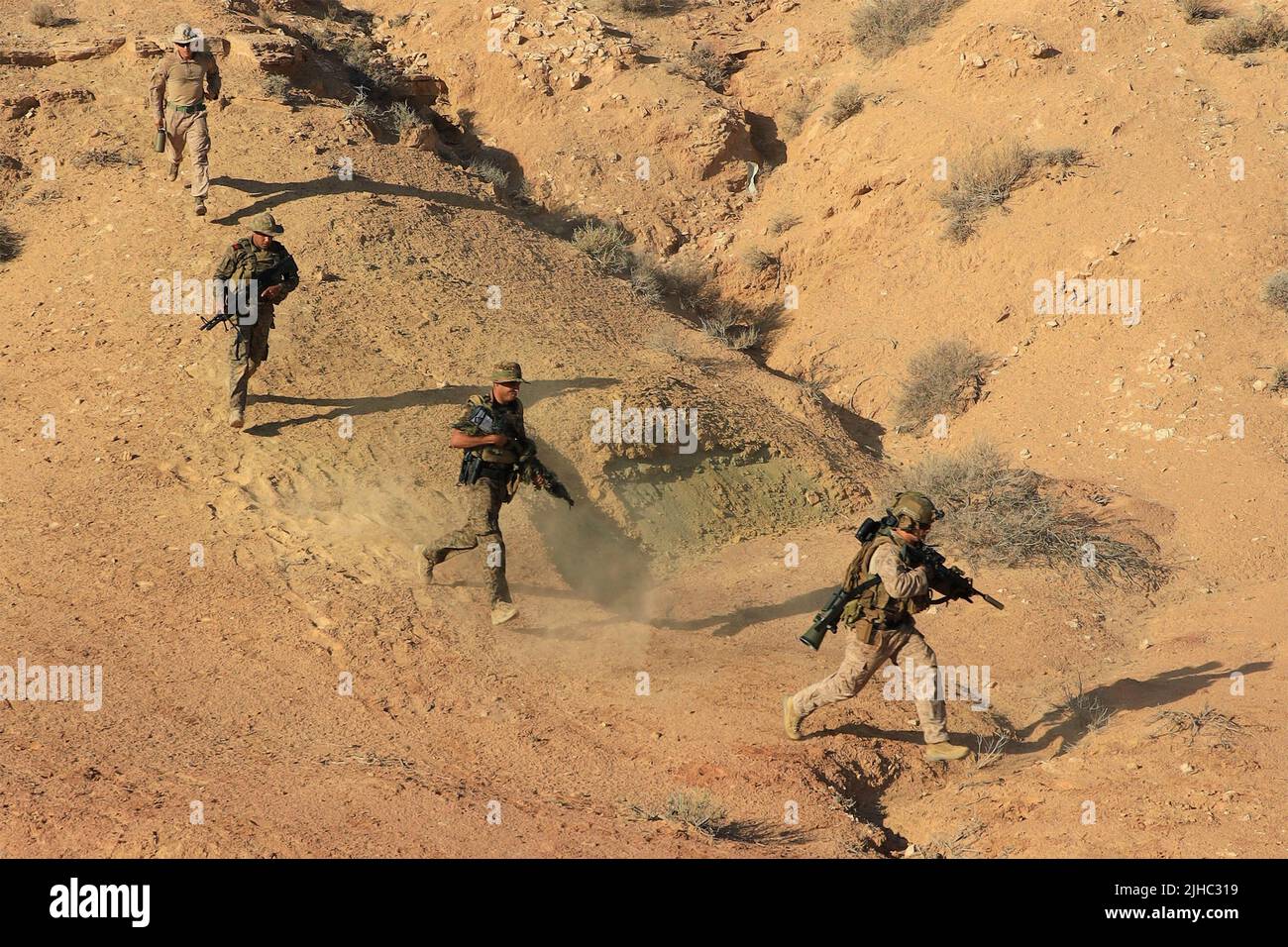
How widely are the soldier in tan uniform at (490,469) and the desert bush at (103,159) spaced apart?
6847 mm

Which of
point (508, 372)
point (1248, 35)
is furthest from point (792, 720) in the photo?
point (1248, 35)

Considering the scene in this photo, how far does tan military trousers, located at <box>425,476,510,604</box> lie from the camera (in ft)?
23.4

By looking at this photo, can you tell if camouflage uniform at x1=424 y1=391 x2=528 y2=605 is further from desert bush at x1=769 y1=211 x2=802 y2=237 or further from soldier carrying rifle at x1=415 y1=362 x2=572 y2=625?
desert bush at x1=769 y1=211 x2=802 y2=237

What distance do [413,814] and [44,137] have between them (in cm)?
1017

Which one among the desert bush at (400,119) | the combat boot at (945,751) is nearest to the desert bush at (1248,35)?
the desert bush at (400,119)

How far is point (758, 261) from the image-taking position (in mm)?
14523

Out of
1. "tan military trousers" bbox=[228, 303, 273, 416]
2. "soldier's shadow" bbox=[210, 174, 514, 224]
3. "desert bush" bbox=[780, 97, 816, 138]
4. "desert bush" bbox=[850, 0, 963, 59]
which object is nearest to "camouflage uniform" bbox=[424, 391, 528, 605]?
"tan military trousers" bbox=[228, 303, 273, 416]

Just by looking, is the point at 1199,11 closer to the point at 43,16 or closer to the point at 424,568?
the point at 424,568

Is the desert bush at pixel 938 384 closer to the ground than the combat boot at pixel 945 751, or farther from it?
farther from it

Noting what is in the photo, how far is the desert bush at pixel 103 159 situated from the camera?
11484 millimetres

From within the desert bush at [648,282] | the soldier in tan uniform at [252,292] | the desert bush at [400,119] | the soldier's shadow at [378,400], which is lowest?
the soldier's shadow at [378,400]

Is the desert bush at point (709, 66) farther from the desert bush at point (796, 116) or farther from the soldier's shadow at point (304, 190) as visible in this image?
the soldier's shadow at point (304, 190)

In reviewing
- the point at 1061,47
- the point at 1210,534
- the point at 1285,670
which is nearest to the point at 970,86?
the point at 1061,47

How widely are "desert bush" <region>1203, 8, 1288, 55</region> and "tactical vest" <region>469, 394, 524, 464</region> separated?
1220cm
